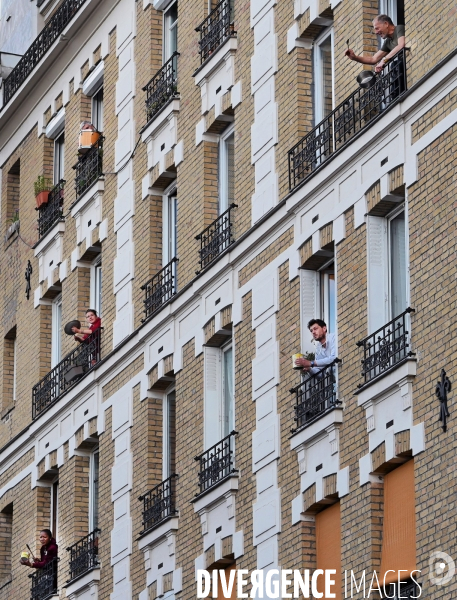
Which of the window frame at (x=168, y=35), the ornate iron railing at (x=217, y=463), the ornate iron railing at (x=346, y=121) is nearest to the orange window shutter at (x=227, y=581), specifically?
the ornate iron railing at (x=217, y=463)

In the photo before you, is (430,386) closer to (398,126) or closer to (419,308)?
(419,308)

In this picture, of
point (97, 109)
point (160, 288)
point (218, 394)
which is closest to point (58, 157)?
point (97, 109)

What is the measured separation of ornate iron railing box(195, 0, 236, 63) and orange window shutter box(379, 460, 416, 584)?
976 cm

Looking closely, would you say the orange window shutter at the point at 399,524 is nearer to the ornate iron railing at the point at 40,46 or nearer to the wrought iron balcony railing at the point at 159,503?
the wrought iron balcony railing at the point at 159,503

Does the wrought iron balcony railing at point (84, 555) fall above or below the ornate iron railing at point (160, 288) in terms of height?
below

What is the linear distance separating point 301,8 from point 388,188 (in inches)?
182

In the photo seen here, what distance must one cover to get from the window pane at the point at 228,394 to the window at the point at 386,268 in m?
4.90

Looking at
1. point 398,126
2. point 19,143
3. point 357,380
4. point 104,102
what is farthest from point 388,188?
point 19,143

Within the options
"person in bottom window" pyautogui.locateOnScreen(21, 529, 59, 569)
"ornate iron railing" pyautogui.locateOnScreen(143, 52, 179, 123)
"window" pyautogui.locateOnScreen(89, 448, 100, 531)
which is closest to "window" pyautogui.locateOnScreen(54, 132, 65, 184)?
"ornate iron railing" pyautogui.locateOnScreen(143, 52, 179, 123)

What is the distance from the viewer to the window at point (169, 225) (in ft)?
115

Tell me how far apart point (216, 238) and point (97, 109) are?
8207mm

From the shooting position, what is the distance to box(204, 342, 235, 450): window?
31.5 metres

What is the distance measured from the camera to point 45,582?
37.9m

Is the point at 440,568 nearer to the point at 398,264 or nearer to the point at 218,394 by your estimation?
the point at 398,264
